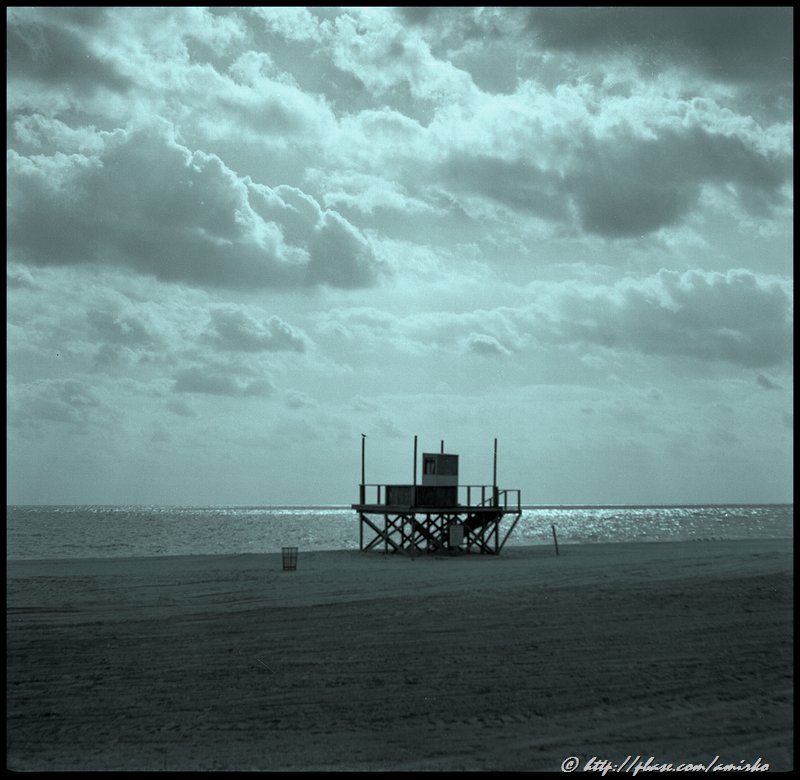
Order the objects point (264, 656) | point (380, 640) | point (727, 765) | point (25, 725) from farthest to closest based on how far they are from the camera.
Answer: point (380, 640) → point (264, 656) → point (25, 725) → point (727, 765)

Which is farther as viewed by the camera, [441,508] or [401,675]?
[441,508]

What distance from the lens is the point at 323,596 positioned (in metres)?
19.6

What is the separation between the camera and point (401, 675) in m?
12.8

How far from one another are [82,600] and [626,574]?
48.3 ft

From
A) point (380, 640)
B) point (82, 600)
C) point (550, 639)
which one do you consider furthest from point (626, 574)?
point (82, 600)

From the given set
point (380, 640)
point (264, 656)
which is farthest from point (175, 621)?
point (380, 640)

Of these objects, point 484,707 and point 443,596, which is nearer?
point 484,707

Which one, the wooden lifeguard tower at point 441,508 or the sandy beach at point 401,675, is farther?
the wooden lifeguard tower at point 441,508

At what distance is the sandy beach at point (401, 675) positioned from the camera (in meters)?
10.1

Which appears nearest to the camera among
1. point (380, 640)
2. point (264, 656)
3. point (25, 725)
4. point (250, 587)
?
point (25, 725)

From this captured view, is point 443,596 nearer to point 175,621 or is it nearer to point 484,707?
point 175,621

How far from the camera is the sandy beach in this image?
10.1 m

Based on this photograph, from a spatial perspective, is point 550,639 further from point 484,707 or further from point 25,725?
point 25,725

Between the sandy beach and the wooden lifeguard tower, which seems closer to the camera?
the sandy beach
